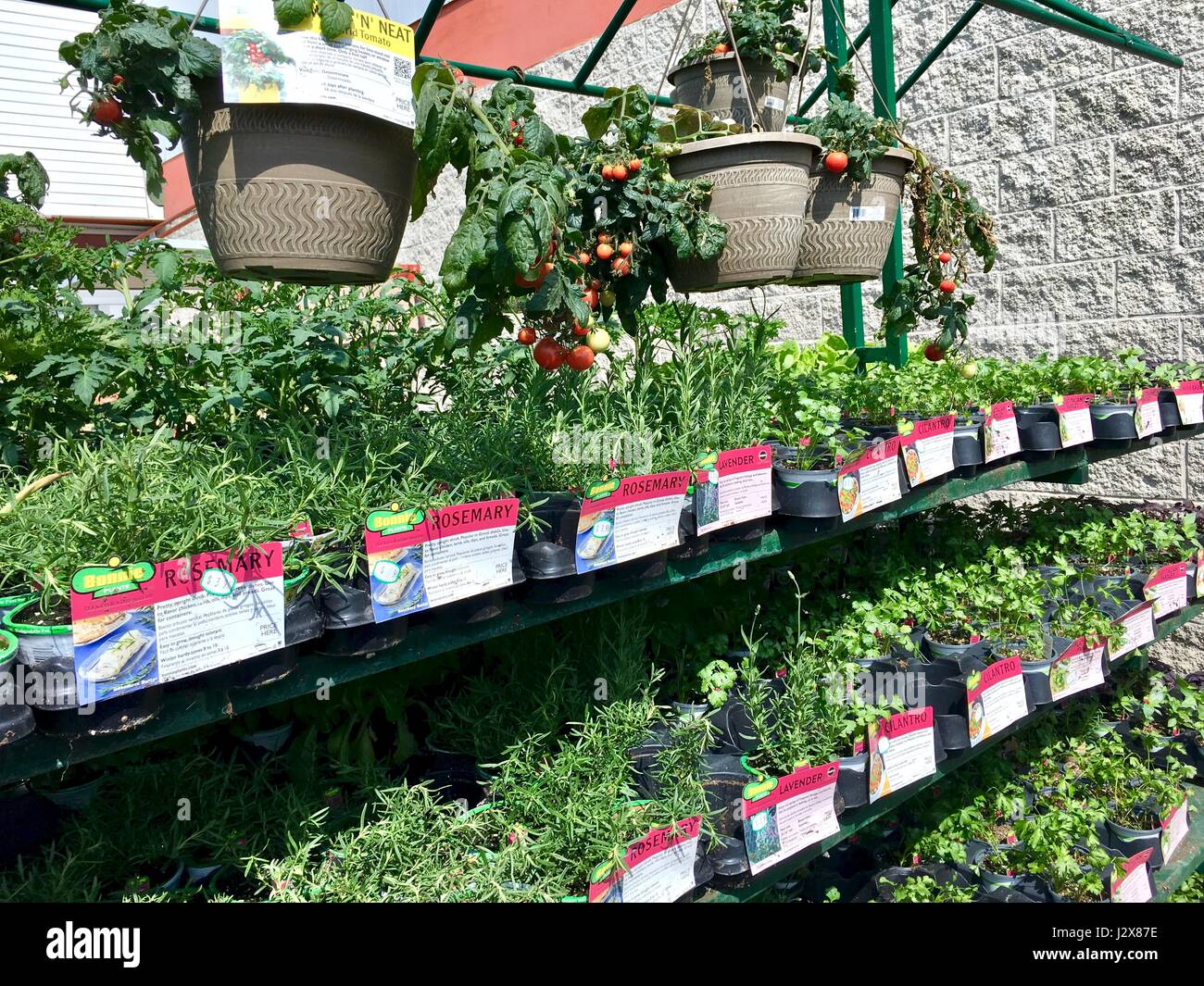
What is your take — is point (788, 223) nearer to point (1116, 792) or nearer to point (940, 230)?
point (940, 230)

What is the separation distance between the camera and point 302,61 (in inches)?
40.0

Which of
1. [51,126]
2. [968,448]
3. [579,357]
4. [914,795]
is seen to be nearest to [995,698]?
[914,795]

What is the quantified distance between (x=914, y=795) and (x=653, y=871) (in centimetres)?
133

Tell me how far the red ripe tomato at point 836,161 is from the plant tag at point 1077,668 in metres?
1.43

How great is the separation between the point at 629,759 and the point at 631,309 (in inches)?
34.5

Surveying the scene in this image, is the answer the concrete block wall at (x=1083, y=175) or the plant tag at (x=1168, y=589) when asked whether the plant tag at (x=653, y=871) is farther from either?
the concrete block wall at (x=1083, y=175)

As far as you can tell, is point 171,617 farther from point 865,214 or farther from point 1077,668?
point 1077,668

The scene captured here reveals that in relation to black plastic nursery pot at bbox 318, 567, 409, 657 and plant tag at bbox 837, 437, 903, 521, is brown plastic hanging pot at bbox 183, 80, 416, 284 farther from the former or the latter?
plant tag at bbox 837, 437, 903, 521

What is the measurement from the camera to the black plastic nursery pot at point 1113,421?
2590 mm

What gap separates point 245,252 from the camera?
1.12 metres

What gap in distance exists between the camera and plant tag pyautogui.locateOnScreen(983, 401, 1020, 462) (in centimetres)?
218

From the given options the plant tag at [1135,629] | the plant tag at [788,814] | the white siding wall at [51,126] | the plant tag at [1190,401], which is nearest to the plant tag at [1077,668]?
the plant tag at [1135,629]
